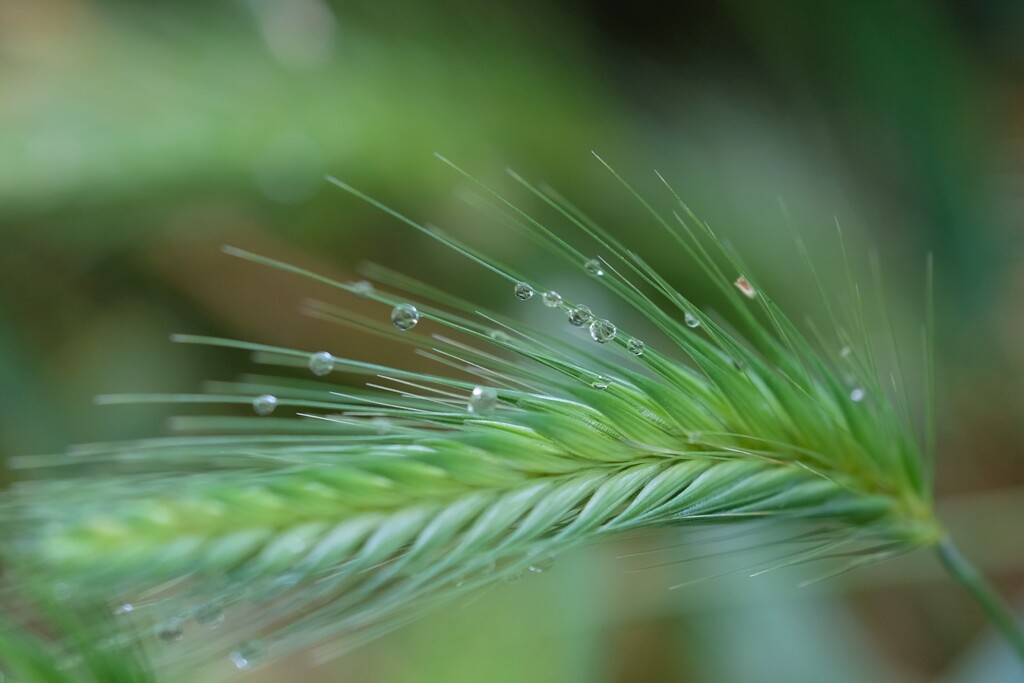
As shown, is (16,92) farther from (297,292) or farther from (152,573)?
(152,573)

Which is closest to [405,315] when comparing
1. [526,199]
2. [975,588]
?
[975,588]

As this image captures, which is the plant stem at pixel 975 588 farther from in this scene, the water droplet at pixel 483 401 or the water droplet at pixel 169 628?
the water droplet at pixel 169 628

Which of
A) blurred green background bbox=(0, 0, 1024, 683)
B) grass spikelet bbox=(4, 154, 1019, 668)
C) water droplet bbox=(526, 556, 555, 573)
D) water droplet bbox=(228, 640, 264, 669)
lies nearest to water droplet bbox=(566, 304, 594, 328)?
grass spikelet bbox=(4, 154, 1019, 668)

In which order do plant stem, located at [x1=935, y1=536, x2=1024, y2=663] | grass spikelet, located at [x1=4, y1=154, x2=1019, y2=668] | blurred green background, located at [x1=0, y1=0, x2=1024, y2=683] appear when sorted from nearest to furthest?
grass spikelet, located at [x1=4, y1=154, x2=1019, y2=668] < plant stem, located at [x1=935, y1=536, x2=1024, y2=663] < blurred green background, located at [x1=0, y1=0, x2=1024, y2=683]

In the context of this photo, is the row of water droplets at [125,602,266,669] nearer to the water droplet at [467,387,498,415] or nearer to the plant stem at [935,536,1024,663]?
the water droplet at [467,387,498,415]

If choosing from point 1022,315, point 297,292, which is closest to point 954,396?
point 1022,315

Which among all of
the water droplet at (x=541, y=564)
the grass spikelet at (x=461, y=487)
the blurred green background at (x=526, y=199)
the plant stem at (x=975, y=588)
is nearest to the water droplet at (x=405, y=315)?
the grass spikelet at (x=461, y=487)
